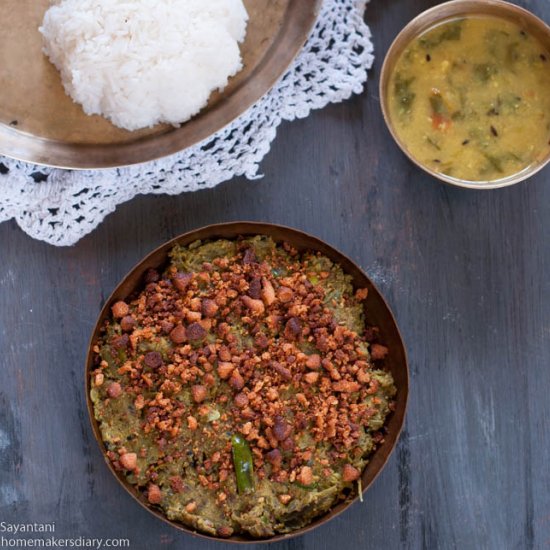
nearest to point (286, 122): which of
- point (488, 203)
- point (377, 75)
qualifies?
point (377, 75)

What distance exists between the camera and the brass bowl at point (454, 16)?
226 centimetres

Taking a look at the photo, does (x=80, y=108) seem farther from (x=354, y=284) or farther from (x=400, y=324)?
(x=400, y=324)

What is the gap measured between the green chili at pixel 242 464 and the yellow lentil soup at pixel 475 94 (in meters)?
1.05

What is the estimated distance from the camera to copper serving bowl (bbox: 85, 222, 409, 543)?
2.23 m

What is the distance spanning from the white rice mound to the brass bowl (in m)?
0.50

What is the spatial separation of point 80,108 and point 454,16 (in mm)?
1229

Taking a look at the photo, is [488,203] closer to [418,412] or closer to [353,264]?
[353,264]

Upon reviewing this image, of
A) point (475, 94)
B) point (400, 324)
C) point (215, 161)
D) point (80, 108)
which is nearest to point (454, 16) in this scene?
point (475, 94)

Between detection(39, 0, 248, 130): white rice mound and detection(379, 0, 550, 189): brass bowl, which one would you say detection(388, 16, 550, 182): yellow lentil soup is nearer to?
detection(379, 0, 550, 189): brass bowl

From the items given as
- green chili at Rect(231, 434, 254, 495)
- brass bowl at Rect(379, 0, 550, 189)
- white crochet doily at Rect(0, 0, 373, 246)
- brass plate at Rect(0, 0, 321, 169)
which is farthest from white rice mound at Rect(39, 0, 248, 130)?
green chili at Rect(231, 434, 254, 495)

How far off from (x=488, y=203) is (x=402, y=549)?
3.98 ft

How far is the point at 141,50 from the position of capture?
2221 millimetres

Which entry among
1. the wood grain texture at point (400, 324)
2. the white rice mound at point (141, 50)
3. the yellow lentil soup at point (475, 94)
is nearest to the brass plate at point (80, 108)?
the white rice mound at point (141, 50)

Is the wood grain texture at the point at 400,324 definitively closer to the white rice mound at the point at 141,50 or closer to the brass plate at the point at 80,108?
the brass plate at the point at 80,108
